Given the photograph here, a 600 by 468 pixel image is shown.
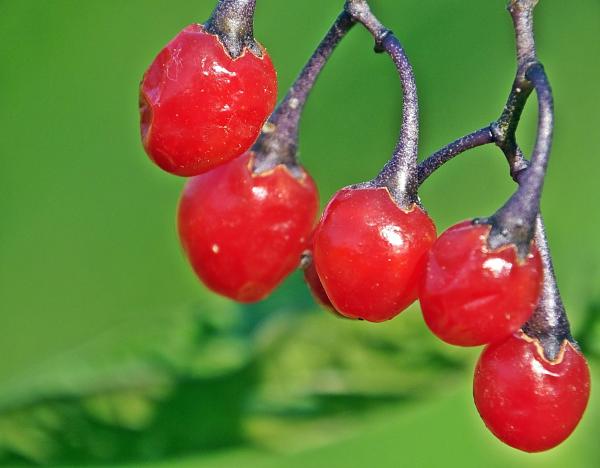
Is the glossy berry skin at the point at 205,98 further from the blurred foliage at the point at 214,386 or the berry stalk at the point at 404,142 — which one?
the blurred foliage at the point at 214,386

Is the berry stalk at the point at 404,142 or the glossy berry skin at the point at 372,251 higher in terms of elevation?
the berry stalk at the point at 404,142

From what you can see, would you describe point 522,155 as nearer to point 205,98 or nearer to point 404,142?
point 404,142

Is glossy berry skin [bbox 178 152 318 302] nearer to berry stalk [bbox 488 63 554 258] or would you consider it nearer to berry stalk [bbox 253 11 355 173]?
berry stalk [bbox 253 11 355 173]

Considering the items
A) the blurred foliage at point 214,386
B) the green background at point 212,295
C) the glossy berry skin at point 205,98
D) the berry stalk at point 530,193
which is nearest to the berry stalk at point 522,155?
the berry stalk at point 530,193

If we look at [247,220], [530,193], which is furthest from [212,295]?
[530,193]

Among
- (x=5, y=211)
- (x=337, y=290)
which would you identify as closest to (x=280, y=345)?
(x=337, y=290)

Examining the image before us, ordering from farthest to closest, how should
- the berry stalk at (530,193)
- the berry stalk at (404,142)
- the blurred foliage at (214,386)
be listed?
the blurred foliage at (214,386) < the berry stalk at (404,142) < the berry stalk at (530,193)

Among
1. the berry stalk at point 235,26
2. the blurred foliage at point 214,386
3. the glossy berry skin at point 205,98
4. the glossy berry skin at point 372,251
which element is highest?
the berry stalk at point 235,26
